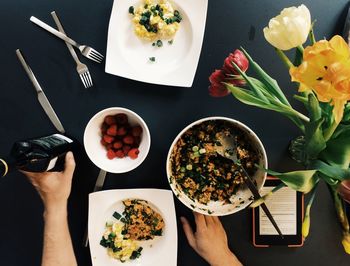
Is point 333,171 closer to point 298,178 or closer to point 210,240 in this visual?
point 298,178

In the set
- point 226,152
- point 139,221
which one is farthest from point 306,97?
point 139,221

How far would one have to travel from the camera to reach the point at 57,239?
0.98 metres

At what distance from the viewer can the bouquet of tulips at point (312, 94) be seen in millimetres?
500

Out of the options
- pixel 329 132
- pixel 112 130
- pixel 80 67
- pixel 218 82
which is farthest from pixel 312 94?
pixel 80 67

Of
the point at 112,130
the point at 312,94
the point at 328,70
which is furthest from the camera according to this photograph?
the point at 112,130

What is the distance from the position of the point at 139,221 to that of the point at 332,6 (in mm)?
740

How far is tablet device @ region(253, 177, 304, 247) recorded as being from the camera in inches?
39.7

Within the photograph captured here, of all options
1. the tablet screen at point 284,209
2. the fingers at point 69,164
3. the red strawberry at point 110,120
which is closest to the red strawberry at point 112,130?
the red strawberry at point 110,120

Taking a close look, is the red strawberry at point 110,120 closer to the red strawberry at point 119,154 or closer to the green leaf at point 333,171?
the red strawberry at point 119,154

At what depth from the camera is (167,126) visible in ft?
3.31

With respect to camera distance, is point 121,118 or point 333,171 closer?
point 333,171

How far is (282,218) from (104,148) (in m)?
0.50

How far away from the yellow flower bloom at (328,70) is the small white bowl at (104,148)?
0.47m

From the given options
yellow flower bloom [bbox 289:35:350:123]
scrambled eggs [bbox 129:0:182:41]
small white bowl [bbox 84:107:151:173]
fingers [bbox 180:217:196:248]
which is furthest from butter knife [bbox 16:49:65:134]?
yellow flower bloom [bbox 289:35:350:123]
